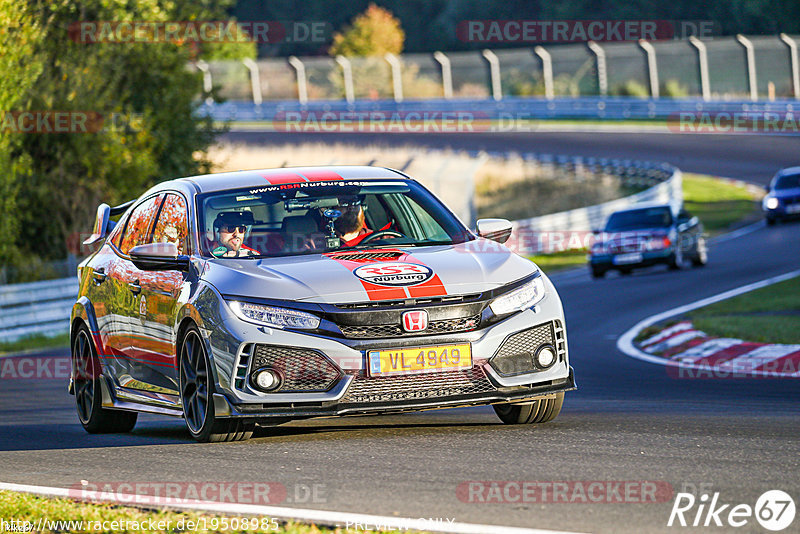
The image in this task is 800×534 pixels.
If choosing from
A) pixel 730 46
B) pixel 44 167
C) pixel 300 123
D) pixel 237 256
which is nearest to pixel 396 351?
pixel 237 256

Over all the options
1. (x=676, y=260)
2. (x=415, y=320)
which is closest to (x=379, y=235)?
(x=415, y=320)

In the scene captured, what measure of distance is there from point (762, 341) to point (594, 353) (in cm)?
186

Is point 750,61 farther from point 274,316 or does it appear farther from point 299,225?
point 274,316

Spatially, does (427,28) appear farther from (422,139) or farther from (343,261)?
(343,261)

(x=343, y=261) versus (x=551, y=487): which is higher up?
(x=343, y=261)

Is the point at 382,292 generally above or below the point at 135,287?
above

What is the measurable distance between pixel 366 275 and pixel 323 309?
367 mm

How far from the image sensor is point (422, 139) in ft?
183

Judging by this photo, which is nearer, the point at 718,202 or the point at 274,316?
the point at 274,316

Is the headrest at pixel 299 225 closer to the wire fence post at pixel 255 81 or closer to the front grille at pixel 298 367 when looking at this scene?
the front grille at pixel 298 367

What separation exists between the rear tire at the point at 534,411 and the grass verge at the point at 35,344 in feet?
45.9

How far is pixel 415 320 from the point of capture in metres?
7.82

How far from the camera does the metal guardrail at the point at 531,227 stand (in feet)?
74.3

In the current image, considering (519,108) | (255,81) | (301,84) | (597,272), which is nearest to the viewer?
(597,272)
